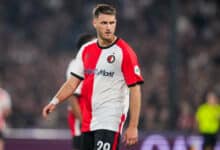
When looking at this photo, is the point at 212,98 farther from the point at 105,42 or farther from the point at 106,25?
the point at 106,25

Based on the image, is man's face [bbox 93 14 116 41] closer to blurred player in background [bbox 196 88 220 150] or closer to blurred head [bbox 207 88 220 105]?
blurred player in background [bbox 196 88 220 150]

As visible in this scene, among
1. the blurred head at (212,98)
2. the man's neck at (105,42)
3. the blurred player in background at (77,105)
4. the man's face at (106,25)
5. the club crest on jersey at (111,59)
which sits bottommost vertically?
the blurred head at (212,98)

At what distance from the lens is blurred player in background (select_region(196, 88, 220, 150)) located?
16312mm

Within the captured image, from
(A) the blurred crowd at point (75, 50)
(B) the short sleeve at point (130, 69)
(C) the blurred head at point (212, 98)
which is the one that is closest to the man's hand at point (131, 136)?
(B) the short sleeve at point (130, 69)

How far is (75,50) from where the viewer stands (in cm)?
1973

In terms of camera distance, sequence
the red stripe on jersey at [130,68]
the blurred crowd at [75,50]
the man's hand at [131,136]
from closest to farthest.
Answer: the man's hand at [131,136], the red stripe on jersey at [130,68], the blurred crowd at [75,50]

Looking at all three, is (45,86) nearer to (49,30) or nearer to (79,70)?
(49,30)

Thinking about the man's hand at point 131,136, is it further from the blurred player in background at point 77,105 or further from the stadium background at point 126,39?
the stadium background at point 126,39

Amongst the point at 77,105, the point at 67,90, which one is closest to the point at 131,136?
the point at 67,90

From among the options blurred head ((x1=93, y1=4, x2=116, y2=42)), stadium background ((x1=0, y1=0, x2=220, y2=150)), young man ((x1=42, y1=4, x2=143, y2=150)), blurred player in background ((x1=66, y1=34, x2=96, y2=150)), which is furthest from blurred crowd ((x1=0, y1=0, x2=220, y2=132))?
blurred head ((x1=93, y1=4, x2=116, y2=42))

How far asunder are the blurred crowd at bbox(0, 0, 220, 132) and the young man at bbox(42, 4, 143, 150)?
9043 mm

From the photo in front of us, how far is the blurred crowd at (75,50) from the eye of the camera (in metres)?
18.4

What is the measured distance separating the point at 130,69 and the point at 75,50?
11.9 metres

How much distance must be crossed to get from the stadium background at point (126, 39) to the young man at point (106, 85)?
855 cm
